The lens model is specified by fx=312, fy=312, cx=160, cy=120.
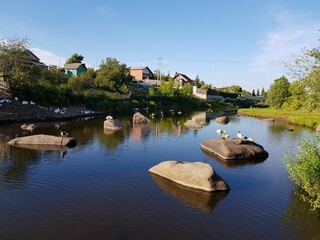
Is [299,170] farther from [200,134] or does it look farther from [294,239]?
[200,134]

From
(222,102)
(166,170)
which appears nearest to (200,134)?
(166,170)

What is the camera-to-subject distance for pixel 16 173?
2148 cm

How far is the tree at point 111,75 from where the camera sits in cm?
8931

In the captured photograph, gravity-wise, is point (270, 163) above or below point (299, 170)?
below

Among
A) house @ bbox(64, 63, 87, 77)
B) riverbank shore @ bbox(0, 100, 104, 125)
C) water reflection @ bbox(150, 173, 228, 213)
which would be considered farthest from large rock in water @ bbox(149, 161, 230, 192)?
house @ bbox(64, 63, 87, 77)

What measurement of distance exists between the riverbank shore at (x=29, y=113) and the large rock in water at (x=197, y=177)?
3082cm

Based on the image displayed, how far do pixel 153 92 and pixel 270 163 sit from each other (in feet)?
232

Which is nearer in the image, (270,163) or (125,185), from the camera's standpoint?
(125,185)

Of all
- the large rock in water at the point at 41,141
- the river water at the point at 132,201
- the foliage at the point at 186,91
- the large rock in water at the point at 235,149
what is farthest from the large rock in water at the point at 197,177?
the foliage at the point at 186,91

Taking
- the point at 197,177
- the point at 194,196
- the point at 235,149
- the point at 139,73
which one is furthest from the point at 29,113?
the point at 139,73

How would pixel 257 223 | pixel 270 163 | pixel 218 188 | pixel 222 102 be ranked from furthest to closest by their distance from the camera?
pixel 222 102, pixel 270 163, pixel 218 188, pixel 257 223

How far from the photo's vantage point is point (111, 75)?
92.4 m

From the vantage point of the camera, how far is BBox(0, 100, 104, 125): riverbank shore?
44.0 m

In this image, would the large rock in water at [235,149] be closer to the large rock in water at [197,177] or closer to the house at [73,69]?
the large rock in water at [197,177]
